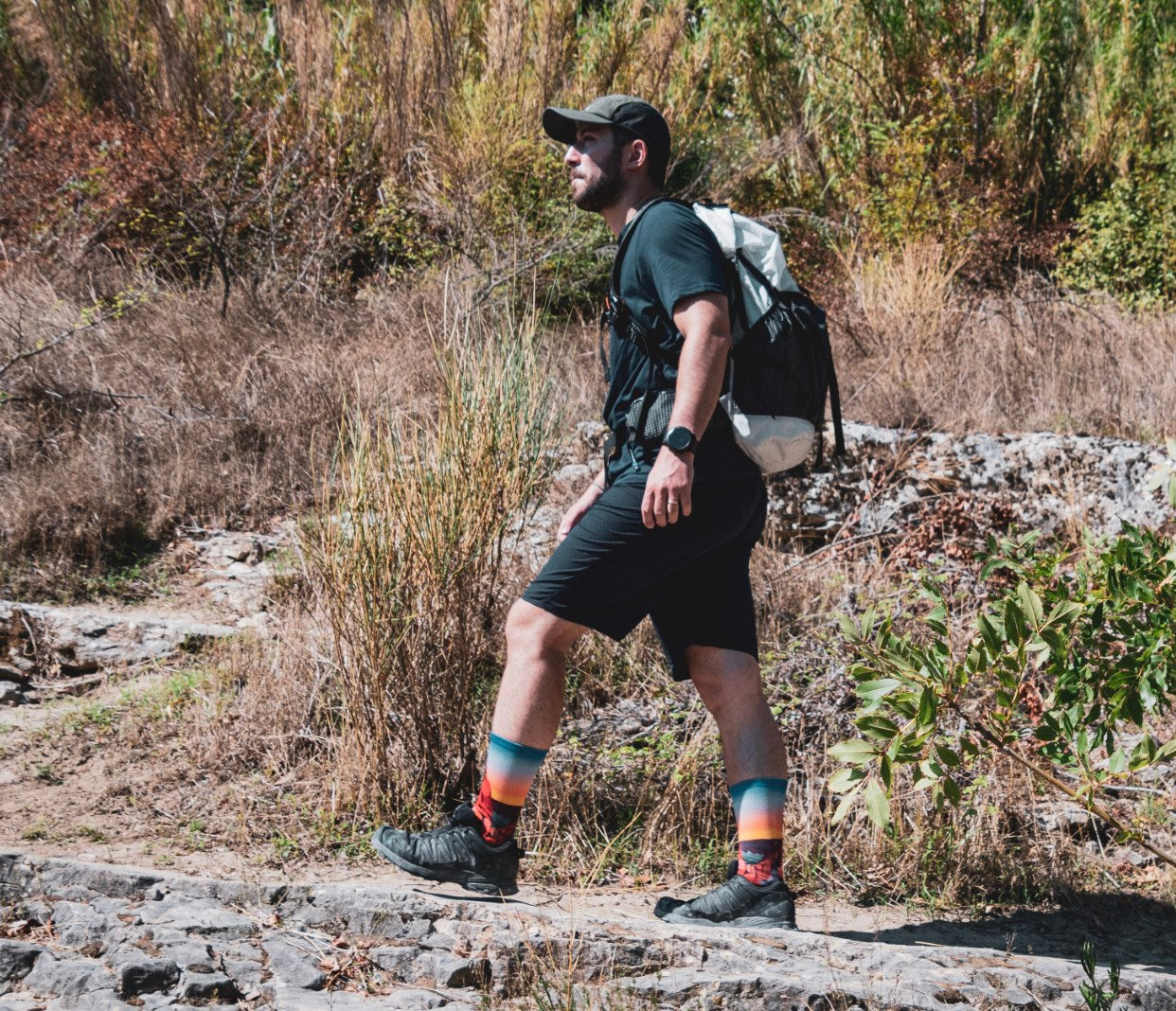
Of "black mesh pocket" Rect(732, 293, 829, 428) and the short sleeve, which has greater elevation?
the short sleeve

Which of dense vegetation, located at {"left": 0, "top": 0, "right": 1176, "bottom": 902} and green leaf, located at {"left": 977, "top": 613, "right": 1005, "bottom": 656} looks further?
dense vegetation, located at {"left": 0, "top": 0, "right": 1176, "bottom": 902}

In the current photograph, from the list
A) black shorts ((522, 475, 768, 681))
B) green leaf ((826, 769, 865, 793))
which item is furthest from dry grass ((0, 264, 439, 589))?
green leaf ((826, 769, 865, 793))

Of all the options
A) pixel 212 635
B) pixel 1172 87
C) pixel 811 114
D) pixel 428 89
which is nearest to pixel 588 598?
pixel 212 635

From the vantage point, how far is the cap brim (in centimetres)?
287

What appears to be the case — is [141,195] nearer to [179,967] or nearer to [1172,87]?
[179,967]

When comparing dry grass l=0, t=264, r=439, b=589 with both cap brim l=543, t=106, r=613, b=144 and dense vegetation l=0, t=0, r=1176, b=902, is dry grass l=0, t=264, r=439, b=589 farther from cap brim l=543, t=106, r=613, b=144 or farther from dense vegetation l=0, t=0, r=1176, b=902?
cap brim l=543, t=106, r=613, b=144

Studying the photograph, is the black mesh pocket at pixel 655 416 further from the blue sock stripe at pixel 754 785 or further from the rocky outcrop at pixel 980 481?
the rocky outcrop at pixel 980 481

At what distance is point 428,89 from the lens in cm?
977

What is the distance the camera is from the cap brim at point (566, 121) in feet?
9.41

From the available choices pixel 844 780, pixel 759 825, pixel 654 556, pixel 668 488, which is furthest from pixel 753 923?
pixel 668 488

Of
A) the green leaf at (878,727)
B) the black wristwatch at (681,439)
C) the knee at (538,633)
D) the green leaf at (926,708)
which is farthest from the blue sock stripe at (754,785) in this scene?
the black wristwatch at (681,439)

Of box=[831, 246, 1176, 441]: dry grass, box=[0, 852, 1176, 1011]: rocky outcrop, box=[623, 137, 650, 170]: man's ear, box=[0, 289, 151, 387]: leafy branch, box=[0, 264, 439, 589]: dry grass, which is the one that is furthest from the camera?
box=[831, 246, 1176, 441]: dry grass

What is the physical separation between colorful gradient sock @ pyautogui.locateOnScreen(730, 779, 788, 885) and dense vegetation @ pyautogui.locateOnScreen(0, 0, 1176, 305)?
5385mm

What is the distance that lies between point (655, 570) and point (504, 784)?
63 cm
